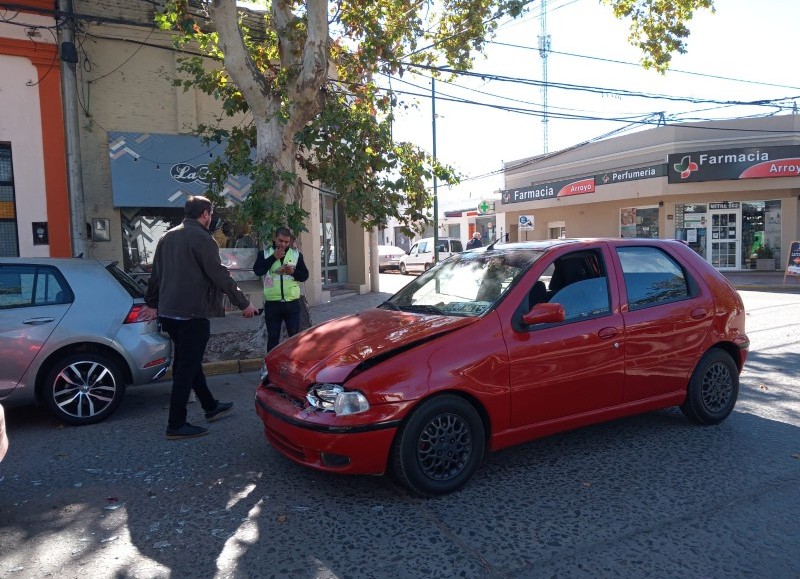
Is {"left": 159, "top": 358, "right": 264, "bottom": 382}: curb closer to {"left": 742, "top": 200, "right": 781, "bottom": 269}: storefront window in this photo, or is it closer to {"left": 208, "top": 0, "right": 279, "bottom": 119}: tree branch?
{"left": 208, "top": 0, "right": 279, "bottom": 119}: tree branch

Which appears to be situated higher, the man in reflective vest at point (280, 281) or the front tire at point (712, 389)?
the man in reflective vest at point (280, 281)

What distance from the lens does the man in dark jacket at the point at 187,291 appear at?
192 inches

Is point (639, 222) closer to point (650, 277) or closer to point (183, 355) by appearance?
point (650, 277)

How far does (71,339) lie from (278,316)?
2.05 meters

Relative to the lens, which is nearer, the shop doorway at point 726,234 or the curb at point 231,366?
the curb at point 231,366

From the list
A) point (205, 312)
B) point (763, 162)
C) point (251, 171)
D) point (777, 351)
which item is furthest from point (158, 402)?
point (763, 162)

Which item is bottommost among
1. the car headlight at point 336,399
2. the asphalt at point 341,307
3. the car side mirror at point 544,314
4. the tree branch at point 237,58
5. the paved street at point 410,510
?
the paved street at point 410,510

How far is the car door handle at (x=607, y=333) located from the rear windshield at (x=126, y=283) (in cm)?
434

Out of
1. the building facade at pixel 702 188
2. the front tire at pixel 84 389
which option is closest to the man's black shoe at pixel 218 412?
the front tire at pixel 84 389

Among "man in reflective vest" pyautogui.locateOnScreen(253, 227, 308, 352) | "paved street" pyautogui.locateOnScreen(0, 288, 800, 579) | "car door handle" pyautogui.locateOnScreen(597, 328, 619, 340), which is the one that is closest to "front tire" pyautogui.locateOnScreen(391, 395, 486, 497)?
"paved street" pyautogui.locateOnScreen(0, 288, 800, 579)

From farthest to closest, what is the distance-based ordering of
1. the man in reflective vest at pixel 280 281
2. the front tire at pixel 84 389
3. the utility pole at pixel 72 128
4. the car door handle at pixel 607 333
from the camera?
the utility pole at pixel 72 128 → the man in reflective vest at pixel 280 281 → the front tire at pixel 84 389 → the car door handle at pixel 607 333

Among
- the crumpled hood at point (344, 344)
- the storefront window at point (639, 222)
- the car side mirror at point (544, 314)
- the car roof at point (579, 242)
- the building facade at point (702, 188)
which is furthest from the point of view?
the storefront window at point (639, 222)

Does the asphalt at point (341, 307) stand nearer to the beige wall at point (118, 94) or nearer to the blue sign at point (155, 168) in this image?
the blue sign at point (155, 168)

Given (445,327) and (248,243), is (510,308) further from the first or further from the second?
(248,243)
